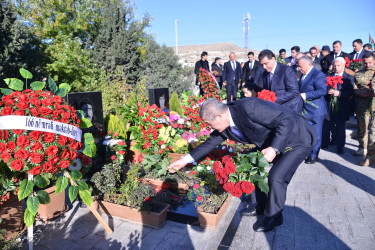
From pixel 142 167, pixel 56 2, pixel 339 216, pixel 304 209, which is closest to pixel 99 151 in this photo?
pixel 142 167

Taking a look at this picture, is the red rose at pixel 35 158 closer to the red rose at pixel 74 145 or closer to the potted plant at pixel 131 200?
the red rose at pixel 74 145

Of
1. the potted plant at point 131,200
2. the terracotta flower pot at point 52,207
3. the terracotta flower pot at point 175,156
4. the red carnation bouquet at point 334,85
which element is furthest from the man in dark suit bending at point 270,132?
the red carnation bouquet at point 334,85

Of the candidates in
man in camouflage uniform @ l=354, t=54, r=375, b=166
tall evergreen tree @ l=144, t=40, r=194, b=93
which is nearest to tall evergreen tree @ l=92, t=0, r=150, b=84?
tall evergreen tree @ l=144, t=40, r=194, b=93

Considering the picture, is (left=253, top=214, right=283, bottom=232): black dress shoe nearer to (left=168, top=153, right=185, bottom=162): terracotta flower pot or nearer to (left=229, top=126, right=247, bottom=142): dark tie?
(left=229, top=126, right=247, bottom=142): dark tie

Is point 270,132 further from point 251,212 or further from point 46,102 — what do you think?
point 46,102

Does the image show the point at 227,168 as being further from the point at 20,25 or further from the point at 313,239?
the point at 20,25

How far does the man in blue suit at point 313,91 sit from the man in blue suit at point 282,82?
397 mm

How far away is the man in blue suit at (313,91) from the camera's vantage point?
15.4 feet

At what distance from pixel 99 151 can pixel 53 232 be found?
1.61 metres

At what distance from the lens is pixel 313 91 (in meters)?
4.69

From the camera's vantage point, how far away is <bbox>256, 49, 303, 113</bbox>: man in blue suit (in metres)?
4.42

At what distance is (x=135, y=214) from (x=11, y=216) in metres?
1.39

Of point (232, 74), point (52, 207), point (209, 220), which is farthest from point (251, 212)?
point (232, 74)

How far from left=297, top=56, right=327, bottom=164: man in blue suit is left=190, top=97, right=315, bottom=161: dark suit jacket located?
7.41ft
